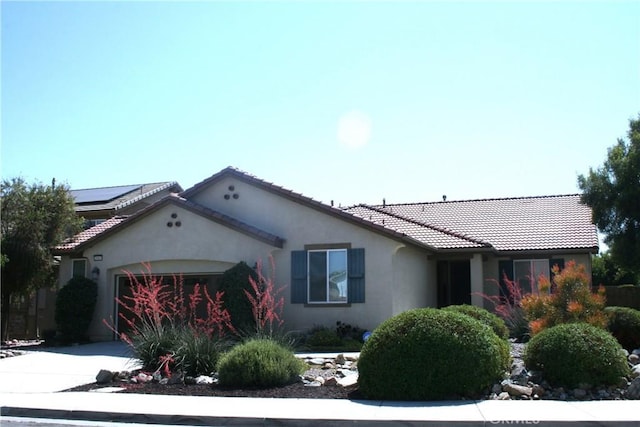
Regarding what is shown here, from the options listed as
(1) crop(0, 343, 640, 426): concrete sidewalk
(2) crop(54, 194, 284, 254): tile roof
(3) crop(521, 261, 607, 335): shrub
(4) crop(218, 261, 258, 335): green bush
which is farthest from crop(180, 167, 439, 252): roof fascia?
(1) crop(0, 343, 640, 426): concrete sidewalk

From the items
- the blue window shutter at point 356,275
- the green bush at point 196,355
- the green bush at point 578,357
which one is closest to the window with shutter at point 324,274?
the blue window shutter at point 356,275

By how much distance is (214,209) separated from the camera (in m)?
21.2

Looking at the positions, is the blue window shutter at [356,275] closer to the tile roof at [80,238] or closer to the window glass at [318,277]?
the window glass at [318,277]

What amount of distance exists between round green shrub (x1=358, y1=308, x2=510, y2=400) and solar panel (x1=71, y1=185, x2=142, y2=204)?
2484 centimetres

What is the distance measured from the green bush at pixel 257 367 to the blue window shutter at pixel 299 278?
6938mm

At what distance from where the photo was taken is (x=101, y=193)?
35.2 metres

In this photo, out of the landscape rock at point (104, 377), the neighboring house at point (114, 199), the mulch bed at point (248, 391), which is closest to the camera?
the mulch bed at point (248, 391)

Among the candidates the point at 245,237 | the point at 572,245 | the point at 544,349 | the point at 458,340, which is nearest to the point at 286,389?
the point at 458,340

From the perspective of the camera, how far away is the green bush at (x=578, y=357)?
10.5 m

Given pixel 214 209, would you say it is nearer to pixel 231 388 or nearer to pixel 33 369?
pixel 33 369

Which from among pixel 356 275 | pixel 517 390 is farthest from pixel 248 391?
A: pixel 356 275

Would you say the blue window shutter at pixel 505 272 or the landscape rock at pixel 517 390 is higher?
the blue window shutter at pixel 505 272

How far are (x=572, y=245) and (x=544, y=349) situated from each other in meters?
12.0

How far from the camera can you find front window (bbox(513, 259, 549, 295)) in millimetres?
22766
